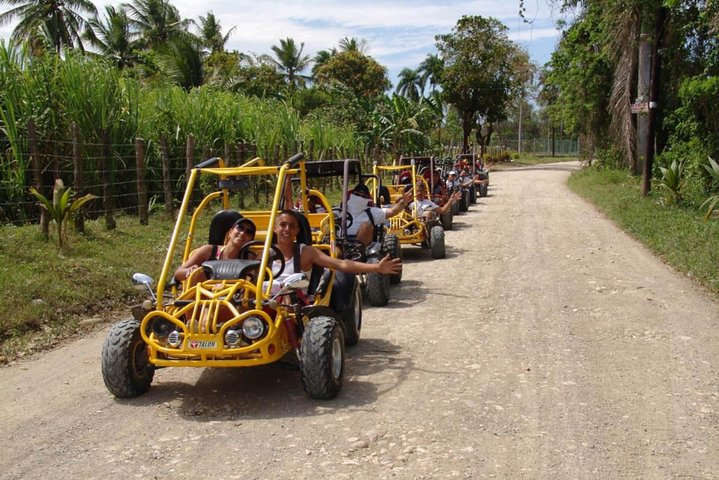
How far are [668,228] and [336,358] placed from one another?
1006cm

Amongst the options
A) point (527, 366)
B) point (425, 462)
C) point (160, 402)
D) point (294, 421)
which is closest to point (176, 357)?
point (160, 402)

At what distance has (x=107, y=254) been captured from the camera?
1010 cm

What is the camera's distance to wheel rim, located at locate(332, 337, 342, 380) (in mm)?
5285

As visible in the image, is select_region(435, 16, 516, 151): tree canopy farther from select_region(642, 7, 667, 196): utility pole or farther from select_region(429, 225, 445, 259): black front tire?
select_region(429, 225, 445, 259): black front tire

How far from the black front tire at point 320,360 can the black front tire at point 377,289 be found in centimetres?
303

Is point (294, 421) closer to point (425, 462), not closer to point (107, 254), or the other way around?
point (425, 462)

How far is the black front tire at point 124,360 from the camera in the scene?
5.24m

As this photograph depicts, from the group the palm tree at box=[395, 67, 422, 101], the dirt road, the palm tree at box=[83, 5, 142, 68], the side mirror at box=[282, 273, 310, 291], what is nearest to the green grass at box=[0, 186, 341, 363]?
the dirt road

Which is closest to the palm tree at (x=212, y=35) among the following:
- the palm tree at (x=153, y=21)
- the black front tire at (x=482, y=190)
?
the palm tree at (x=153, y=21)

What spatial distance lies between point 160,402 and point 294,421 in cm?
105

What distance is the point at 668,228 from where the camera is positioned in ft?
44.8

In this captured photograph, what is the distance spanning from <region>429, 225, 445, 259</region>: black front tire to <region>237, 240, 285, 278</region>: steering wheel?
20.0 feet

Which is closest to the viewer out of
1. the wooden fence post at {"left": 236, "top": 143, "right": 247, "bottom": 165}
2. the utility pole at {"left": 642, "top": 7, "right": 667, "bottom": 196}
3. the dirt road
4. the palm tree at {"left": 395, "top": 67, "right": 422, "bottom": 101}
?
the dirt road

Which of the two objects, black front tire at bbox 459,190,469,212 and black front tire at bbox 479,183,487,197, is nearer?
black front tire at bbox 459,190,469,212
